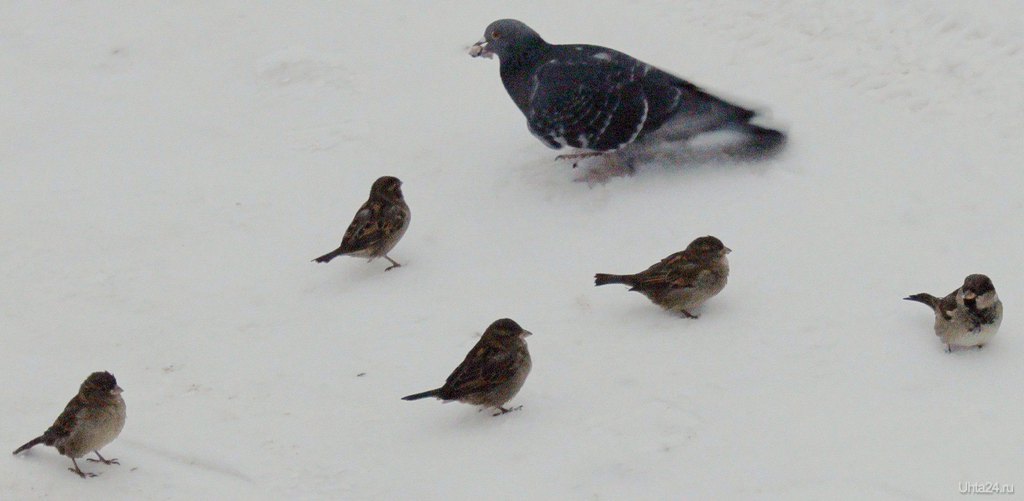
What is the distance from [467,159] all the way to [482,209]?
68 centimetres

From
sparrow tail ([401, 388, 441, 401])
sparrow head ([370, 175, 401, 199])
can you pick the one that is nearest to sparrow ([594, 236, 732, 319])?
sparrow tail ([401, 388, 441, 401])

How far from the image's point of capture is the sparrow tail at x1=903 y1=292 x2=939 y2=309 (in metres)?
6.11

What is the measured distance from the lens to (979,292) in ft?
18.9

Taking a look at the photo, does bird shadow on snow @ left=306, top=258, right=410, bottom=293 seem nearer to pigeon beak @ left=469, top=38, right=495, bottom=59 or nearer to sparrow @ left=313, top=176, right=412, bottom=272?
sparrow @ left=313, top=176, right=412, bottom=272

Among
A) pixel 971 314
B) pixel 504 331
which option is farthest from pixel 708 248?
pixel 971 314

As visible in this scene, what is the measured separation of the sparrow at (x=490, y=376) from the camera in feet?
19.8

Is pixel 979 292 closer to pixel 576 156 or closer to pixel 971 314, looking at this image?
pixel 971 314

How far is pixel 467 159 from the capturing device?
8742 millimetres

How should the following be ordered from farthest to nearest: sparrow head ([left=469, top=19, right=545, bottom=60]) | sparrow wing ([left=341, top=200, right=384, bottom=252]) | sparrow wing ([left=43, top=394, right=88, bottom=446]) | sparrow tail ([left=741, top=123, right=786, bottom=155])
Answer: sparrow head ([left=469, top=19, right=545, bottom=60]), sparrow tail ([left=741, top=123, right=786, bottom=155]), sparrow wing ([left=341, top=200, right=384, bottom=252]), sparrow wing ([left=43, top=394, right=88, bottom=446])

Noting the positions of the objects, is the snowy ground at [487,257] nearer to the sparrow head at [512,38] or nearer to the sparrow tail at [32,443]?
the sparrow tail at [32,443]

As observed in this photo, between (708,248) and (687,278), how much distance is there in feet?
0.74

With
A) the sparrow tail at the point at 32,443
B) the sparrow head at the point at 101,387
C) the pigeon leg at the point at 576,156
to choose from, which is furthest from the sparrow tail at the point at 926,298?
the sparrow tail at the point at 32,443

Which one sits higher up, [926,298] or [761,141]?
[761,141]

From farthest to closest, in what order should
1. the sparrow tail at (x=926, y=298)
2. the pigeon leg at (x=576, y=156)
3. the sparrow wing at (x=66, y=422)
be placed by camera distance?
the pigeon leg at (x=576, y=156) → the sparrow tail at (x=926, y=298) → the sparrow wing at (x=66, y=422)
